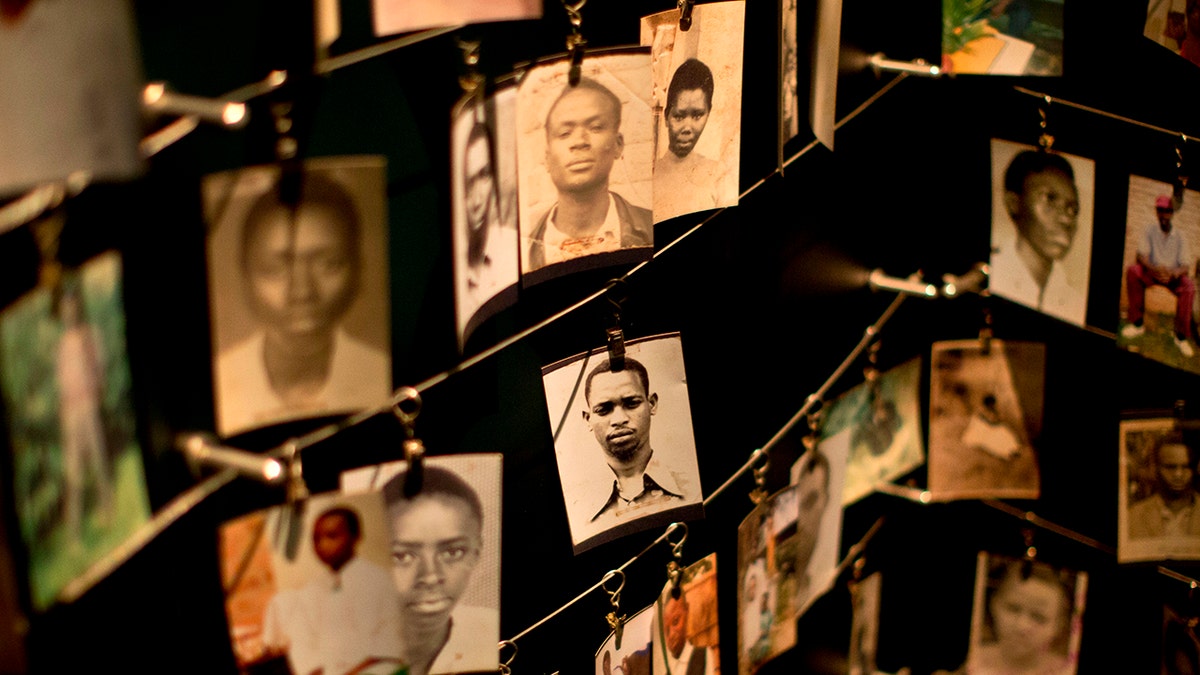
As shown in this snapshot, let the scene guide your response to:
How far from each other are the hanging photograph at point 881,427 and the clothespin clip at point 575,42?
663 mm

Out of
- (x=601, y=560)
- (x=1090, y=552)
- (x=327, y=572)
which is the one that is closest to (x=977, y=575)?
(x=1090, y=552)

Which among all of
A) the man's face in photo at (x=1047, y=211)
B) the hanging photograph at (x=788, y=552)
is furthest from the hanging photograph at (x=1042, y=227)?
the hanging photograph at (x=788, y=552)

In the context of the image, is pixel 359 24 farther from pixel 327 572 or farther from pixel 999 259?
pixel 999 259

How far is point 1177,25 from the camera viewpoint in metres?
1.15

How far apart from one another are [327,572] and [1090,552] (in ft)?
3.75

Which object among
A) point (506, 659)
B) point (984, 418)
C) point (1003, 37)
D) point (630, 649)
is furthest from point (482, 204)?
point (984, 418)

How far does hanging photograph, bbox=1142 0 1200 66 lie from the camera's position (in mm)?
1138

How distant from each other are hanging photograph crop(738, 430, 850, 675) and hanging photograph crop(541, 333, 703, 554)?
0.67ft

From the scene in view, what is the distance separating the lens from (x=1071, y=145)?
50.3 inches

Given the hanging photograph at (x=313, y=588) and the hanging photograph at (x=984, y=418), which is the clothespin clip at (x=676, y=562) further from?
the hanging photograph at (x=984, y=418)

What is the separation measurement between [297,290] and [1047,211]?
1004 millimetres

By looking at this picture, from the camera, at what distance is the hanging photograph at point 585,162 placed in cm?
74

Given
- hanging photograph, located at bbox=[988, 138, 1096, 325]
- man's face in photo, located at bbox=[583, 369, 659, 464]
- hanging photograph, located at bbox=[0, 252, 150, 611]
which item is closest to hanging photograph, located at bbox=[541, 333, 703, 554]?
man's face in photo, located at bbox=[583, 369, 659, 464]

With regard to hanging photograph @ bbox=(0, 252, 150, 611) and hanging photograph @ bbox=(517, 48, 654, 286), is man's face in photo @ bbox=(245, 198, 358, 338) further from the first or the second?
hanging photograph @ bbox=(517, 48, 654, 286)
